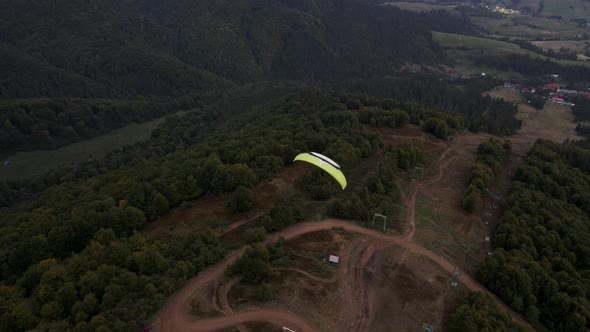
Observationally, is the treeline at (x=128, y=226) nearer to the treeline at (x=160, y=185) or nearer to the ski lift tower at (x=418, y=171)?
the treeline at (x=160, y=185)

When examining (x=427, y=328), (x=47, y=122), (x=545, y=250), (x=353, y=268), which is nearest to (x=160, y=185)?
(x=353, y=268)

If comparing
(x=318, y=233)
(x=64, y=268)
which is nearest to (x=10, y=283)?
(x=64, y=268)

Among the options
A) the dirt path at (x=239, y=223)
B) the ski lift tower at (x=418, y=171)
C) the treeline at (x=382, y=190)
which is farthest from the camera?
the ski lift tower at (x=418, y=171)

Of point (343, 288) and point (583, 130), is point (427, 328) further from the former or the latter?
point (583, 130)

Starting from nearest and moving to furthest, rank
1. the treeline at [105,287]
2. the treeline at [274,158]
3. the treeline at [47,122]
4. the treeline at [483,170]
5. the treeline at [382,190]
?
the treeline at [105,287], the treeline at [382,190], the treeline at [483,170], the treeline at [274,158], the treeline at [47,122]

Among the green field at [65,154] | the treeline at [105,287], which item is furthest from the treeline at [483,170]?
the green field at [65,154]

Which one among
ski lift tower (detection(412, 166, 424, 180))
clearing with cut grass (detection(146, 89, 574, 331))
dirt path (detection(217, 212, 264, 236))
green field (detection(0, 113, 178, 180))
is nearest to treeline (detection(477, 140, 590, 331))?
clearing with cut grass (detection(146, 89, 574, 331))

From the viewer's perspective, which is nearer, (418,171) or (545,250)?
(545,250)
